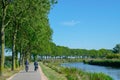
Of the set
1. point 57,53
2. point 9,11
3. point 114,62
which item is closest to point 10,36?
point 9,11

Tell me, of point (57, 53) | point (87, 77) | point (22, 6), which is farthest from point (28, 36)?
point (57, 53)

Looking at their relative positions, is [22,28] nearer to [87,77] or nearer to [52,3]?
[52,3]

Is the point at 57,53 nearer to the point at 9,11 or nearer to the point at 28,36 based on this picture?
the point at 28,36

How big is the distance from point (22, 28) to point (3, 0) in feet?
71.0

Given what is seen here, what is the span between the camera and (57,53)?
186 m

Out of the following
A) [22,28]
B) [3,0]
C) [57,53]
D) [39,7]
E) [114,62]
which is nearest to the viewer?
[3,0]

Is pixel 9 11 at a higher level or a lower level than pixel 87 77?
higher

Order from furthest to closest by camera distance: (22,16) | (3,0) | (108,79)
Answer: (22,16) < (3,0) < (108,79)

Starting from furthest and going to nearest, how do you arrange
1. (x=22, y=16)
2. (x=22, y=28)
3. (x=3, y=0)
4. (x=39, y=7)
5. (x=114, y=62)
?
(x=114, y=62) → (x=22, y=28) → (x=22, y=16) → (x=39, y=7) → (x=3, y=0)

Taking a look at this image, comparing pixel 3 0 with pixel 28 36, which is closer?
pixel 3 0

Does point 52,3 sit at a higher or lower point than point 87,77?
higher

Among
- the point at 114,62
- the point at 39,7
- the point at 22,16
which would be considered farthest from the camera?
the point at 114,62

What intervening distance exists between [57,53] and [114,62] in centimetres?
8417

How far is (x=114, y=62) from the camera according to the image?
338ft
